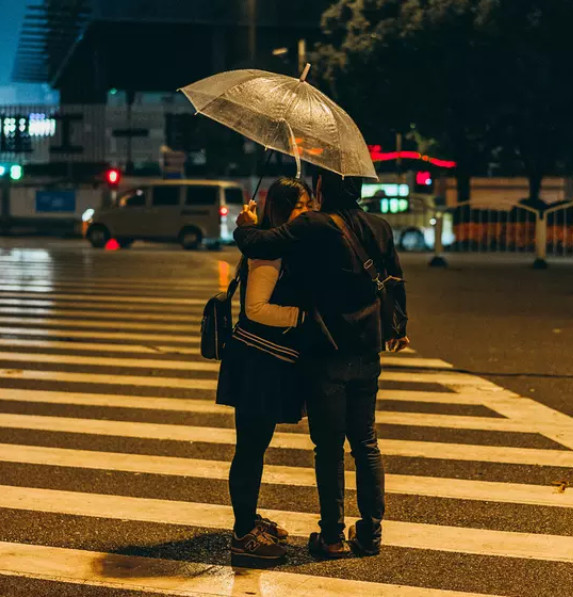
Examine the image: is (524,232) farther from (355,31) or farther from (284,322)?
(284,322)

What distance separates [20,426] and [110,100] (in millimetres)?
56651

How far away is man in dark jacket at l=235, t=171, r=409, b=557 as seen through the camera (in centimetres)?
461

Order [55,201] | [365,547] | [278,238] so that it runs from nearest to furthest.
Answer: [278,238] < [365,547] < [55,201]

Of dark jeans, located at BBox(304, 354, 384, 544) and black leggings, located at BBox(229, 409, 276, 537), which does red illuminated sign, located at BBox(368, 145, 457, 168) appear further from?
black leggings, located at BBox(229, 409, 276, 537)

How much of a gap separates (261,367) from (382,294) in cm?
60

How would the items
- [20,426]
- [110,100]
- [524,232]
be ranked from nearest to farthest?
[20,426]
[524,232]
[110,100]

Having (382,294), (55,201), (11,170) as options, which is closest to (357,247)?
(382,294)

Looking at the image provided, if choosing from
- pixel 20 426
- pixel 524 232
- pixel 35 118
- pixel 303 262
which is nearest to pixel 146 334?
pixel 20 426

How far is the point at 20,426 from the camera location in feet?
25.4

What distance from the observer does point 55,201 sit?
4581 centimetres

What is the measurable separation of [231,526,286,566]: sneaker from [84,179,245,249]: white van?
86.0ft

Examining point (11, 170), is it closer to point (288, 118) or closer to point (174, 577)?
point (288, 118)

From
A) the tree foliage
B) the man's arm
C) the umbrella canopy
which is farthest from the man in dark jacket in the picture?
the tree foliage

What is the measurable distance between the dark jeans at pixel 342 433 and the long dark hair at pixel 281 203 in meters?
0.58
